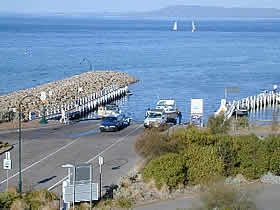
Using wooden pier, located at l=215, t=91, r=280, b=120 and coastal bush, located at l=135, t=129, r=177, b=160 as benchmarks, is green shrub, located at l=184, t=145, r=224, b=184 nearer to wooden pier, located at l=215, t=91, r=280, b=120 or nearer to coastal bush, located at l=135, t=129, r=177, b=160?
coastal bush, located at l=135, t=129, r=177, b=160

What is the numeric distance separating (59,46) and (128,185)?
130 meters

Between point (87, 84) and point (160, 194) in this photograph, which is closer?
point (160, 194)

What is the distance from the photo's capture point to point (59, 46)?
150m

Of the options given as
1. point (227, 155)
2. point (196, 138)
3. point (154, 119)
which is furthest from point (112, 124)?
point (227, 155)

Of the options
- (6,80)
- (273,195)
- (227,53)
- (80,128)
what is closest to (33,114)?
(80,128)

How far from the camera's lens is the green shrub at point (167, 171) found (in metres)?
23.2

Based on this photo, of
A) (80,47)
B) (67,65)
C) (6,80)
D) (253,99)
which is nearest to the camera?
(253,99)

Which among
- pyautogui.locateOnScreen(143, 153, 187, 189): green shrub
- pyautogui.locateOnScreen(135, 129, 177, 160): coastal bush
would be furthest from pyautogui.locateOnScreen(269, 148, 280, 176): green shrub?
pyautogui.locateOnScreen(135, 129, 177, 160): coastal bush

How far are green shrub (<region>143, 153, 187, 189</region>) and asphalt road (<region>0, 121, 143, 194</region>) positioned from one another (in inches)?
67.1

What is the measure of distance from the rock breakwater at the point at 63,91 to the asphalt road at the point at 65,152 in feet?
27.1

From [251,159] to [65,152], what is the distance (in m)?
9.45

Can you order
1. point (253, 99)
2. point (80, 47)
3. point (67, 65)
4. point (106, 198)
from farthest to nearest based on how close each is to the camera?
point (80, 47) → point (67, 65) → point (253, 99) → point (106, 198)

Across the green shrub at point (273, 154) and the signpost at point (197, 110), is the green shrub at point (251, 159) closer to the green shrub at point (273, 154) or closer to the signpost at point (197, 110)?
the green shrub at point (273, 154)

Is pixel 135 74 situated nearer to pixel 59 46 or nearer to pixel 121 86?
pixel 121 86
